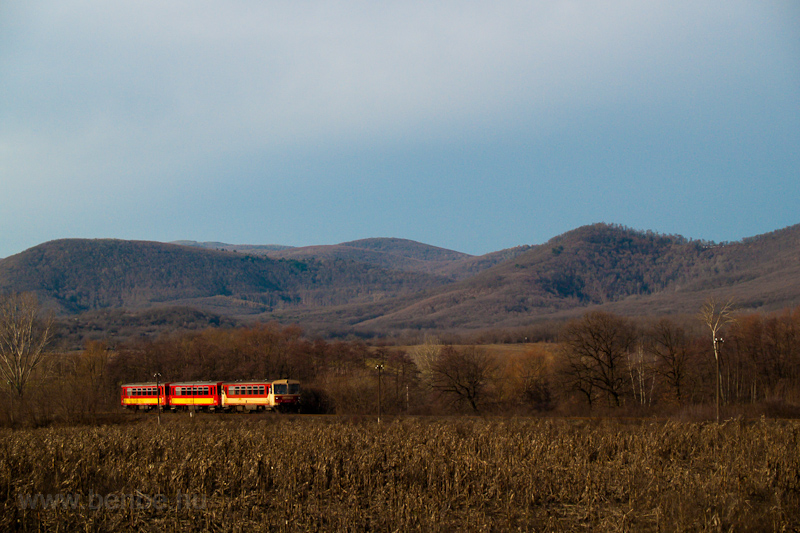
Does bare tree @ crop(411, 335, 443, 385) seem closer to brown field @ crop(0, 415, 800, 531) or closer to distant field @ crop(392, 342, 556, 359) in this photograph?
distant field @ crop(392, 342, 556, 359)

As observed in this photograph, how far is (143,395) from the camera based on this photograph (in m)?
52.4

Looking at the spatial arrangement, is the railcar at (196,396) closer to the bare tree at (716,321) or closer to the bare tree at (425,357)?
the bare tree at (425,357)

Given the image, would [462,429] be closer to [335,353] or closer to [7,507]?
[7,507]

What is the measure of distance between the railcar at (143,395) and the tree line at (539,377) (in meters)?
2.33

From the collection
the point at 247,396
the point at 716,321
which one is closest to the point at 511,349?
the point at 716,321

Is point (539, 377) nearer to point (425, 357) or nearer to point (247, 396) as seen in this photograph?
point (425, 357)

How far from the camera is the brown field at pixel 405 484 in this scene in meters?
12.9

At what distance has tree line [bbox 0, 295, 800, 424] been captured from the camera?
152 feet

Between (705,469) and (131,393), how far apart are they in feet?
168

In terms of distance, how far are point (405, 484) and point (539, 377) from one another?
2031 inches

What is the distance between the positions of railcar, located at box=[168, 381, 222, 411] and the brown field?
84.9 ft

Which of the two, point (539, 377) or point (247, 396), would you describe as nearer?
point (247, 396)

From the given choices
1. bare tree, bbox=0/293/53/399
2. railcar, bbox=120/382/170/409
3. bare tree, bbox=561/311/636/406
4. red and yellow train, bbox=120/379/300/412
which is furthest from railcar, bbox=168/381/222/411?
bare tree, bbox=561/311/636/406

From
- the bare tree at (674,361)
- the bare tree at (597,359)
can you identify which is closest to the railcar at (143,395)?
the bare tree at (597,359)
